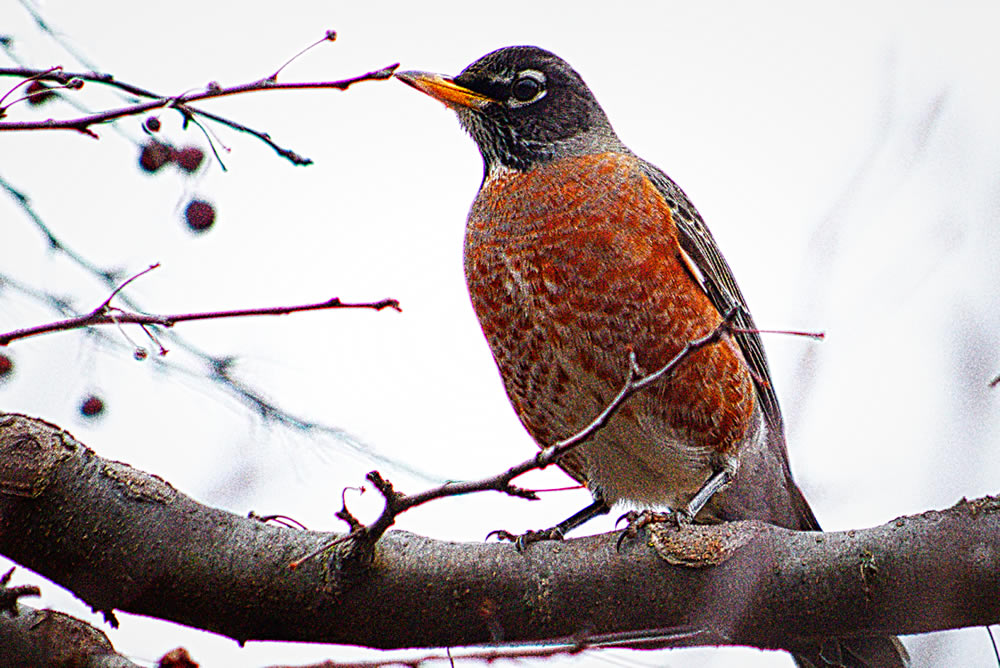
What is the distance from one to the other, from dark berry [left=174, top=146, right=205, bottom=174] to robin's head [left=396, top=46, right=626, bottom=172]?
67.2 inches

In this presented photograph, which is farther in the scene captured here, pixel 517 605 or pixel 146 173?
pixel 146 173

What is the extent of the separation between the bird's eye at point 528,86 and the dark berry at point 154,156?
2292mm

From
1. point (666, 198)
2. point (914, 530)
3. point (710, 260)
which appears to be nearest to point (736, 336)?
point (710, 260)

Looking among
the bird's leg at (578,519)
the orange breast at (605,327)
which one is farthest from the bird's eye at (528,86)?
the bird's leg at (578,519)

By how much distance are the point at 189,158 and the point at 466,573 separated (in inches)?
60.7

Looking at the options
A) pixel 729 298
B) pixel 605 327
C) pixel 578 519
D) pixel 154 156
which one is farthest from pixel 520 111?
pixel 154 156

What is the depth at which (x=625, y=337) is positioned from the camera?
383 cm

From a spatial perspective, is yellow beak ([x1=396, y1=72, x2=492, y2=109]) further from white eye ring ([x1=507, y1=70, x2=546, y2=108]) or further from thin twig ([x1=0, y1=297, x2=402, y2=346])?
thin twig ([x1=0, y1=297, x2=402, y2=346])

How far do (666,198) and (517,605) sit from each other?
7.46ft

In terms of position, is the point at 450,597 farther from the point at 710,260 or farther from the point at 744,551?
the point at 710,260

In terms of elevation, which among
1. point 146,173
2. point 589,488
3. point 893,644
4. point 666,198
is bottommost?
point 893,644

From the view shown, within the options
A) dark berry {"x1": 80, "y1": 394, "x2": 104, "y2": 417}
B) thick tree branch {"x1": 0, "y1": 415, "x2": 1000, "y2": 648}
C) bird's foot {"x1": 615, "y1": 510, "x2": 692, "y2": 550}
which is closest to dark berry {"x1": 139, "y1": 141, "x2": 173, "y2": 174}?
dark berry {"x1": 80, "y1": 394, "x2": 104, "y2": 417}

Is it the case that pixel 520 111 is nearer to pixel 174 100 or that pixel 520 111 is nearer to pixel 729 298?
pixel 729 298

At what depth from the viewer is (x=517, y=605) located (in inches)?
107
